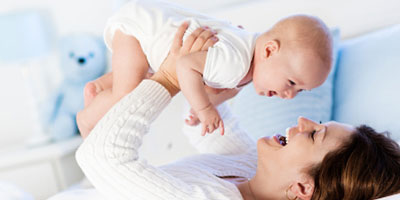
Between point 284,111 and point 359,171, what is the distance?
2.30 ft

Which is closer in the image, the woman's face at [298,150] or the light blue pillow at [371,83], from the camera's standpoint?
the woman's face at [298,150]

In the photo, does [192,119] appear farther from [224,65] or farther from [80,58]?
[80,58]

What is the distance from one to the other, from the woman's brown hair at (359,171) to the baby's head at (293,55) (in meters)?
0.21

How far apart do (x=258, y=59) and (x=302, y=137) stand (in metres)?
0.25

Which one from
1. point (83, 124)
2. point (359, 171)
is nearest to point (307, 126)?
point (359, 171)

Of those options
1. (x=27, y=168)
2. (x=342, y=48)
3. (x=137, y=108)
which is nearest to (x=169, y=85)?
(x=137, y=108)

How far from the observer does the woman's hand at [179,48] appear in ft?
4.07

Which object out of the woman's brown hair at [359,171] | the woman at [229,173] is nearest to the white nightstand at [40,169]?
the woman at [229,173]

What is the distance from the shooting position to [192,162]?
4.64 ft

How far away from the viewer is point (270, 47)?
4.12 feet

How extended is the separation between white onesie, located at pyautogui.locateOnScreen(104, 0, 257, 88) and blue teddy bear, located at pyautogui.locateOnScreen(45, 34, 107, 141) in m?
1.63

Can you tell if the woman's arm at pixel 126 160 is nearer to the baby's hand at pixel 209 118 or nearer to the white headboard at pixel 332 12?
the baby's hand at pixel 209 118

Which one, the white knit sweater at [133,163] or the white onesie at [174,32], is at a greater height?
the white onesie at [174,32]

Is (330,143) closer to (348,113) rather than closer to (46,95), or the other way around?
(348,113)
